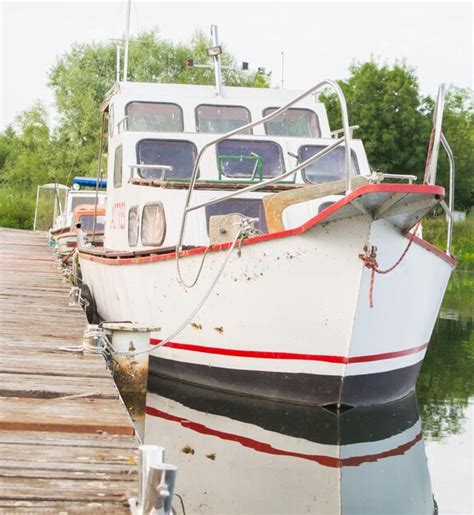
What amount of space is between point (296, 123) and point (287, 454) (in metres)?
6.37

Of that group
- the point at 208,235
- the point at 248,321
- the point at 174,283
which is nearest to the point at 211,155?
the point at 208,235

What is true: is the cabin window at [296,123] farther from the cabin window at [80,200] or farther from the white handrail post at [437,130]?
the cabin window at [80,200]

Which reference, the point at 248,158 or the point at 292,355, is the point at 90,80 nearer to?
the point at 248,158

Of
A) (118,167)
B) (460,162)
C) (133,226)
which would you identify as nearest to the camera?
(133,226)

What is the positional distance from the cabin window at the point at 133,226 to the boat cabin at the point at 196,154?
12mm

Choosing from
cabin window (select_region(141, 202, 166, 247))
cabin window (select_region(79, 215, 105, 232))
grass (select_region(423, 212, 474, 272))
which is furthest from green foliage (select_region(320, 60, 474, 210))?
cabin window (select_region(141, 202, 166, 247))

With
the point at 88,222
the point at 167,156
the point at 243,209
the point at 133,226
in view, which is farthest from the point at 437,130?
the point at 88,222

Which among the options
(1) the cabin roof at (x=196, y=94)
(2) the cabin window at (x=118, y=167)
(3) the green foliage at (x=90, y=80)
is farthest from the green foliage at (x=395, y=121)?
(2) the cabin window at (x=118, y=167)

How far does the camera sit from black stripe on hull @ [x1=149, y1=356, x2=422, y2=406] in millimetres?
9070

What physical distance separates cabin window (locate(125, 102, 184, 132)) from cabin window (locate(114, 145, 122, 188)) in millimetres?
495

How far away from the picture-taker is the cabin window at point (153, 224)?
426 inches

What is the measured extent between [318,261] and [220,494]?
251 cm

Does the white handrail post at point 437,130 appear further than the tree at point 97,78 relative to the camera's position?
No

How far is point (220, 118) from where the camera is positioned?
43.1ft
